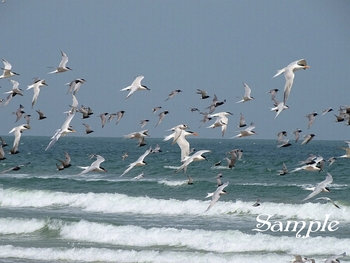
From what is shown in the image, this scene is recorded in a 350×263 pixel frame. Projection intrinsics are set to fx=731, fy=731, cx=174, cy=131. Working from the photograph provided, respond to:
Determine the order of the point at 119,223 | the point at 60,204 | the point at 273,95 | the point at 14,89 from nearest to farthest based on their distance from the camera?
the point at 14,89, the point at 273,95, the point at 119,223, the point at 60,204

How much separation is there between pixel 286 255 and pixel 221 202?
30.0 feet

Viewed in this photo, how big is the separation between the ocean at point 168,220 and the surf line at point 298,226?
4 cm

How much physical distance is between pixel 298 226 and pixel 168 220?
515cm

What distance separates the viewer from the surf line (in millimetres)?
25594

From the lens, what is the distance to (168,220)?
94.1 ft

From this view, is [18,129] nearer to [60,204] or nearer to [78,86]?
[78,86]

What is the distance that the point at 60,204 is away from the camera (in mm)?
34469

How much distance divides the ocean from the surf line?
0.04m

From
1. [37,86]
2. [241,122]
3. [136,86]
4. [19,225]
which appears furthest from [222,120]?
[19,225]

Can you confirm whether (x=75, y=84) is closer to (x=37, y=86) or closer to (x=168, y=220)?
(x=37, y=86)

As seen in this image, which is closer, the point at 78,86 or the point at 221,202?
the point at 78,86

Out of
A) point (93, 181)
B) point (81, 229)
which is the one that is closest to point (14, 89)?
point (81, 229)

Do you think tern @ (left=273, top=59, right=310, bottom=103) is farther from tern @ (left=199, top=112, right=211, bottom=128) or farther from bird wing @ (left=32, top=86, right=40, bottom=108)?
bird wing @ (left=32, top=86, right=40, bottom=108)

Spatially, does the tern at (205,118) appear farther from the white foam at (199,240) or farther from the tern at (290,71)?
the tern at (290,71)
